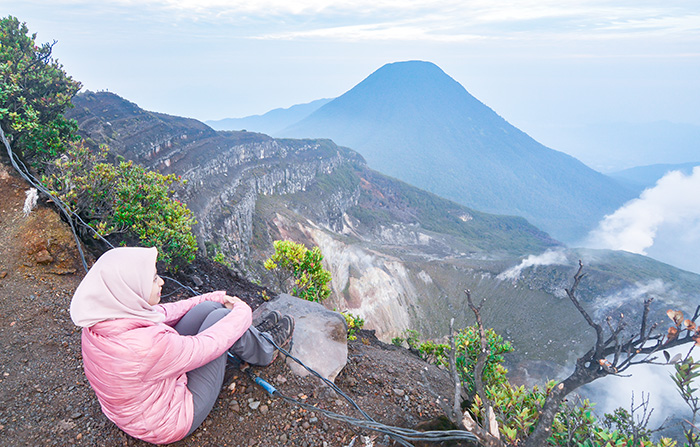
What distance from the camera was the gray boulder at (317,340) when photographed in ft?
18.6

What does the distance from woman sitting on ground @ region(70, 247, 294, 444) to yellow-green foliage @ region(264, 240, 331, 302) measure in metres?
7.22

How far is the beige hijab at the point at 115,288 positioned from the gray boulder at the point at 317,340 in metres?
3.00

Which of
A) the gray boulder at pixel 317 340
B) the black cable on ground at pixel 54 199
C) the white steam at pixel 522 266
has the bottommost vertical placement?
the white steam at pixel 522 266

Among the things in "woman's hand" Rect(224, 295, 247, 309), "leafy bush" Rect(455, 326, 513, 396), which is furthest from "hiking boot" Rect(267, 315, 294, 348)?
"leafy bush" Rect(455, 326, 513, 396)

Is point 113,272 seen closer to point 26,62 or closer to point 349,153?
point 26,62

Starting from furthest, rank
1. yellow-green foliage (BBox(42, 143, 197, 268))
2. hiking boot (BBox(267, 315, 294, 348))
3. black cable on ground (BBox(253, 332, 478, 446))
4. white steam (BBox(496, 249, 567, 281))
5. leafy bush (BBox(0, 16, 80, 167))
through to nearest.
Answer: white steam (BBox(496, 249, 567, 281))
leafy bush (BBox(0, 16, 80, 167))
yellow-green foliage (BBox(42, 143, 197, 268))
hiking boot (BBox(267, 315, 294, 348))
black cable on ground (BBox(253, 332, 478, 446))

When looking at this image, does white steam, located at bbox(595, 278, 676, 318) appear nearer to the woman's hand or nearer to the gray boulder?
the gray boulder

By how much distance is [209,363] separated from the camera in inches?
163

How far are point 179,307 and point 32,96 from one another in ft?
34.5

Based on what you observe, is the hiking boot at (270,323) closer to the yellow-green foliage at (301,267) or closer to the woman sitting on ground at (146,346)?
the woman sitting on ground at (146,346)

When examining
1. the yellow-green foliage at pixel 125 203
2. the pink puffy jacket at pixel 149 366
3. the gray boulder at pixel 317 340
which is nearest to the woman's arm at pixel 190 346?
the pink puffy jacket at pixel 149 366

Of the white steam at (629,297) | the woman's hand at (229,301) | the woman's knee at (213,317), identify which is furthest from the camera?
the white steam at (629,297)

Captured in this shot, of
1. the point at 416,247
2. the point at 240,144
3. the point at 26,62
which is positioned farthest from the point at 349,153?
the point at 26,62

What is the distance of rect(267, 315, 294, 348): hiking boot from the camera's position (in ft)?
17.7
